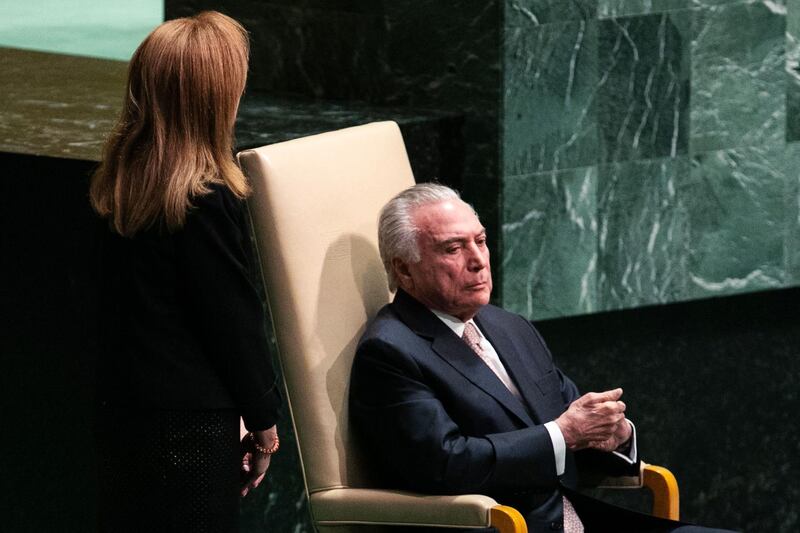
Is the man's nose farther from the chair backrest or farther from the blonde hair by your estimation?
the blonde hair

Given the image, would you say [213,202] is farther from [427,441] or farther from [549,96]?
[549,96]

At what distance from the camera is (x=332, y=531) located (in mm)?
3299

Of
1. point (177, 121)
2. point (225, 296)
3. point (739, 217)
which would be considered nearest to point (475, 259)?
point (225, 296)

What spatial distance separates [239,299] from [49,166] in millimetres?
1285

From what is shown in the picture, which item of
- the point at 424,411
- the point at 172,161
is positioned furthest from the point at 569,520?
the point at 172,161

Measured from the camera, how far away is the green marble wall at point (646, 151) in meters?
4.27

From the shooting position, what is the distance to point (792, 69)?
15.4ft

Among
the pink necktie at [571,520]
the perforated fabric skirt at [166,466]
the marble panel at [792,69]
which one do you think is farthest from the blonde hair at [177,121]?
the marble panel at [792,69]

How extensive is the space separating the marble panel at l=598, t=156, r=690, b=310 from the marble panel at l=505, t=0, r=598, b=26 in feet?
1.45

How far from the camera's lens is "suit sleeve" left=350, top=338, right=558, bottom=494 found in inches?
123

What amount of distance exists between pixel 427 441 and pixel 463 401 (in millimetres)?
178

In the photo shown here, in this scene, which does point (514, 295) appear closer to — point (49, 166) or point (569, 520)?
point (569, 520)

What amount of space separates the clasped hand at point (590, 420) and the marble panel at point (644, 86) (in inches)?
48.2

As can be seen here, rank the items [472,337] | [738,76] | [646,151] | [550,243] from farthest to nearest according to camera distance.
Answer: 1. [738,76]
2. [646,151]
3. [550,243]
4. [472,337]
